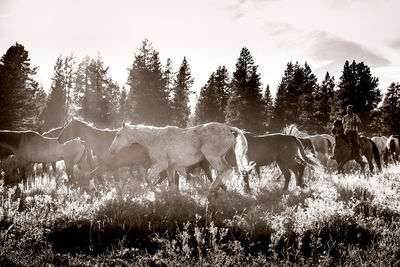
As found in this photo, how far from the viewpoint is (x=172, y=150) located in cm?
786

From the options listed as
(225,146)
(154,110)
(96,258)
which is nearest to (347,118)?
(225,146)

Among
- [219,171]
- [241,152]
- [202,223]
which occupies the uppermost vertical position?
[241,152]

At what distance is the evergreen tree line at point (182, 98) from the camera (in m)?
28.8

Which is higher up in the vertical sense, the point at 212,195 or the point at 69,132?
the point at 69,132

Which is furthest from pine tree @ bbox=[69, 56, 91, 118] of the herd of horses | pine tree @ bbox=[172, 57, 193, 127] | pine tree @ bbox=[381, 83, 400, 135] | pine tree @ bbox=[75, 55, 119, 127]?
pine tree @ bbox=[381, 83, 400, 135]

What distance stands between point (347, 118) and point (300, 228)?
32.0 feet

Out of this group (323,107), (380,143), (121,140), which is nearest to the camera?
(121,140)

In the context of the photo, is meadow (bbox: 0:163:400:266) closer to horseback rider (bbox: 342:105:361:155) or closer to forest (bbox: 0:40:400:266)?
forest (bbox: 0:40:400:266)

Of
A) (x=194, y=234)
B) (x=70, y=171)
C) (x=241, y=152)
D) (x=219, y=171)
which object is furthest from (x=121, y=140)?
(x=194, y=234)

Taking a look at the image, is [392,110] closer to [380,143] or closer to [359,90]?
[359,90]

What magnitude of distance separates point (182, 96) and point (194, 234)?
139 ft

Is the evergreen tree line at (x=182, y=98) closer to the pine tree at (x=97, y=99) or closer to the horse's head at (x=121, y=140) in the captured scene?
the pine tree at (x=97, y=99)

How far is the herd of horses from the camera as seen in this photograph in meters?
7.84

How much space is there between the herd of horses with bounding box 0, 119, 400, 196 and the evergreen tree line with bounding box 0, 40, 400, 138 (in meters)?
17.8
